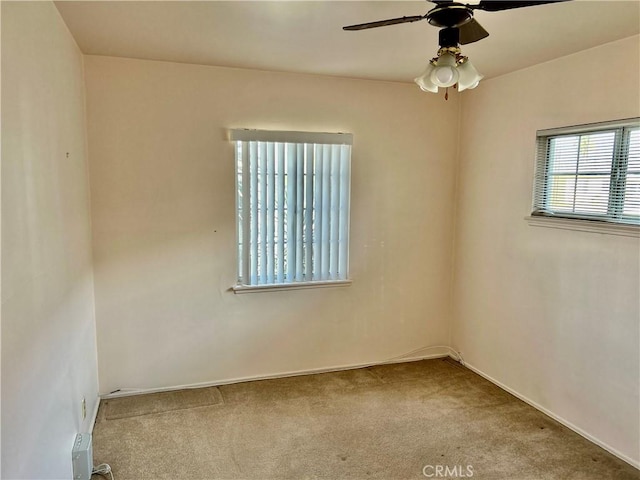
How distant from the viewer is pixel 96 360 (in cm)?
328

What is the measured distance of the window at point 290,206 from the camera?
344 cm

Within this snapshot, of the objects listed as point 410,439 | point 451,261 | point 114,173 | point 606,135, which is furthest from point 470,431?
point 114,173

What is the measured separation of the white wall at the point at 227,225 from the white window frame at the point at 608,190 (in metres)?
0.94

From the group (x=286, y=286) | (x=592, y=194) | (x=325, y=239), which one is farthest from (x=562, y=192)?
(x=286, y=286)

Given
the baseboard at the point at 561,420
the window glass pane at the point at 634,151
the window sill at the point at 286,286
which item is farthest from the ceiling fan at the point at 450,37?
the baseboard at the point at 561,420

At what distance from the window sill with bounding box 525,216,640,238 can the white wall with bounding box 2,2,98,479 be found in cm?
304

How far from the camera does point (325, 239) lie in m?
3.71

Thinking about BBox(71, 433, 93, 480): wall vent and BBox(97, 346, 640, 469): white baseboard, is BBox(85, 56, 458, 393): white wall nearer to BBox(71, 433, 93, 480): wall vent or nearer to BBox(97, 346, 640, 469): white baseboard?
BBox(97, 346, 640, 469): white baseboard

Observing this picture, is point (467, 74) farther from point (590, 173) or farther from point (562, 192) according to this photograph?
point (562, 192)

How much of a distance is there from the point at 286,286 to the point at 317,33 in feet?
6.33

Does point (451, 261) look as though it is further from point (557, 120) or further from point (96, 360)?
point (96, 360)

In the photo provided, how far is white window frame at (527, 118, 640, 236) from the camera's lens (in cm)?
263

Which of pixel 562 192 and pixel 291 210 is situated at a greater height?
pixel 562 192

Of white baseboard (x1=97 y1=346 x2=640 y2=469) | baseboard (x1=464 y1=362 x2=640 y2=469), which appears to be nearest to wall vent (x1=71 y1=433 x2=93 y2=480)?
white baseboard (x1=97 y1=346 x2=640 y2=469)
